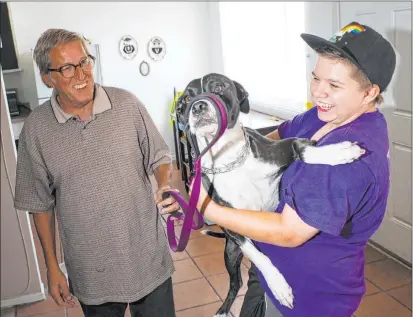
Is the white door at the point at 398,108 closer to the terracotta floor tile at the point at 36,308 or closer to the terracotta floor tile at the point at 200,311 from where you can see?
the terracotta floor tile at the point at 200,311

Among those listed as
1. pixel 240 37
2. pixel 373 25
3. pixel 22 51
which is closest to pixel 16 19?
pixel 22 51

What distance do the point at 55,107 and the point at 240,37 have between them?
1954 mm

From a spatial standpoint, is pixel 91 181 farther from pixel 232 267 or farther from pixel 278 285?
pixel 278 285

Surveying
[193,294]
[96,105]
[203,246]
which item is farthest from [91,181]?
[203,246]

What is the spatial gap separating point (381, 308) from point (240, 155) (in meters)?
1.68

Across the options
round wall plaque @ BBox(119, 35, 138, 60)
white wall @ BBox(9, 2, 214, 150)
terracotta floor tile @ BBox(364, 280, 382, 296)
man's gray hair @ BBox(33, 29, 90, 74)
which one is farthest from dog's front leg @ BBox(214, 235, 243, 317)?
round wall plaque @ BBox(119, 35, 138, 60)

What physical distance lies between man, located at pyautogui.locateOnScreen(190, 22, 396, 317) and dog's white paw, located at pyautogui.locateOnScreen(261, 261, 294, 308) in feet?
0.03

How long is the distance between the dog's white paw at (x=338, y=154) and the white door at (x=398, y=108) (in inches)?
63.5

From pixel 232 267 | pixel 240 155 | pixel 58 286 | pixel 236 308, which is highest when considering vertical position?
pixel 240 155

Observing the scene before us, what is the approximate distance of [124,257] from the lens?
1.29 metres

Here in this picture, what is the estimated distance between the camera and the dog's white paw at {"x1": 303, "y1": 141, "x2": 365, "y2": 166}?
768 mm

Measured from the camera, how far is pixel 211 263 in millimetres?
2652

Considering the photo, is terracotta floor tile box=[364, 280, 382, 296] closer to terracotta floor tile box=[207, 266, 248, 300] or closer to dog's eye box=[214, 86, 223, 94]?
terracotta floor tile box=[207, 266, 248, 300]

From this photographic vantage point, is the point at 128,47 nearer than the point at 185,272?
No
